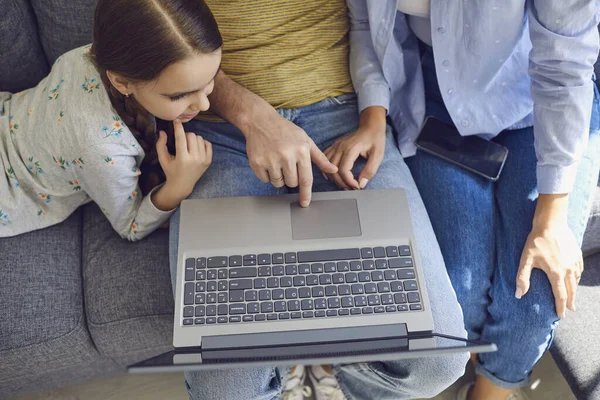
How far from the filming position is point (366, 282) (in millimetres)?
933

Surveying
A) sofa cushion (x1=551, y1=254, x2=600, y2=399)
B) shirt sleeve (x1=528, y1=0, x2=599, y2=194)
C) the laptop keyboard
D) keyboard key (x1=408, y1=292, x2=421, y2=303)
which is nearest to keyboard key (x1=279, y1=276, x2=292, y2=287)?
the laptop keyboard

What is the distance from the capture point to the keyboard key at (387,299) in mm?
907

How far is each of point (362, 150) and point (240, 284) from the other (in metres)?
0.40

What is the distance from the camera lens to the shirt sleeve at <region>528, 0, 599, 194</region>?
3.11 ft

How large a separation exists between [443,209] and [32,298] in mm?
906

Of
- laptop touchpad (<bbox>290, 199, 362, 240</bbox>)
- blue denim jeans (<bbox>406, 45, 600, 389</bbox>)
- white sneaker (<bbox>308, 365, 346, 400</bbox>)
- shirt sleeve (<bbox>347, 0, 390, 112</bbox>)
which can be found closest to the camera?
laptop touchpad (<bbox>290, 199, 362, 240</bbox>)

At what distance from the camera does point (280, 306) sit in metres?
0.92

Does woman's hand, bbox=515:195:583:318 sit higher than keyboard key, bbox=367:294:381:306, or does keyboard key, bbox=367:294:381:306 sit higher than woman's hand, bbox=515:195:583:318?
keyboard key, bbox=367:294:381:306

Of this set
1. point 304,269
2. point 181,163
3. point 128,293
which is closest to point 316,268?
point 304,269

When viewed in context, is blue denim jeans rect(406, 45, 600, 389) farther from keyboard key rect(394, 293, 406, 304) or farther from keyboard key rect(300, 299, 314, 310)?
keyboard key rect(300, 299, 314, 310)

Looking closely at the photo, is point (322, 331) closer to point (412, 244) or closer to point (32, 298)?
point (412, 244)

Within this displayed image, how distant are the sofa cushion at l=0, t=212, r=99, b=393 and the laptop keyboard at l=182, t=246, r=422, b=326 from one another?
1.24 feet

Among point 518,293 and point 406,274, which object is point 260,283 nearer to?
point 406,274

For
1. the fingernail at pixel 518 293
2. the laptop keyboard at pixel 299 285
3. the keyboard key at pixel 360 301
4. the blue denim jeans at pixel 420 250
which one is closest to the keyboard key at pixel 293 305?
the laptop keyboard at pixel 299 285
